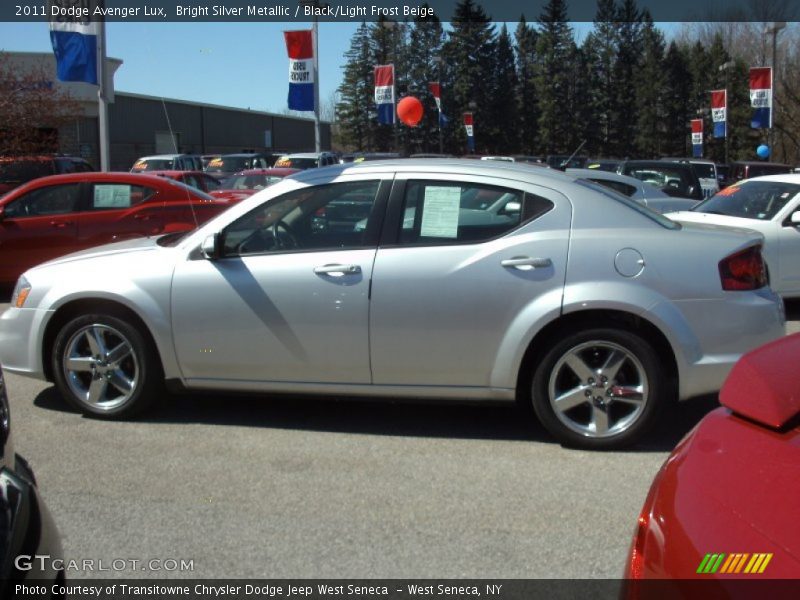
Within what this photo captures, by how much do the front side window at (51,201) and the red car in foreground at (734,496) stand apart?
9.36 meters

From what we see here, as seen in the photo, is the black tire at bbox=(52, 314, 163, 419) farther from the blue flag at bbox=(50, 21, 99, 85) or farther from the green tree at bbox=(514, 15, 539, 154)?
the green tree at bbox=(514, 15, 539, 154)

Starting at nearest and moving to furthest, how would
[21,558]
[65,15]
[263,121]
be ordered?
[21,558], [65,15], [263,121]

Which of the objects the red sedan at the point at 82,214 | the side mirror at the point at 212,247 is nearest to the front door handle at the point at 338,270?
the side mirror at the point at 212,247

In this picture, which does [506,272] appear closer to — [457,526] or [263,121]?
[457,526]

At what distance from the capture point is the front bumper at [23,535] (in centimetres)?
219

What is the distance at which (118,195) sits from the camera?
10.3 m

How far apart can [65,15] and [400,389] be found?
11852mm

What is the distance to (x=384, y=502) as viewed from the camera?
4.20 m

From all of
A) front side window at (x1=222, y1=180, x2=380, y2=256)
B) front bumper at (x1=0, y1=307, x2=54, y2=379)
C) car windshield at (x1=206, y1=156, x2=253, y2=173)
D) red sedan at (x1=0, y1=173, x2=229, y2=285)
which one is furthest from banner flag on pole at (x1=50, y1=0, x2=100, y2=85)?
car windshield at (x1=206, y1=156, x2=253, y2=173)

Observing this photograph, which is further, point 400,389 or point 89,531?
point 400,389

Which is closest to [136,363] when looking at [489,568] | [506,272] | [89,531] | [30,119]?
[89,531]

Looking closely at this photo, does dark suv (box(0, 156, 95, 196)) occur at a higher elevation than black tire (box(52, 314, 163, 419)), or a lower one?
higher

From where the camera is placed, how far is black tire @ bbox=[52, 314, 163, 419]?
5254 millimetres

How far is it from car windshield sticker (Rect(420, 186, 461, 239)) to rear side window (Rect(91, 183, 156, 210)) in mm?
6166
